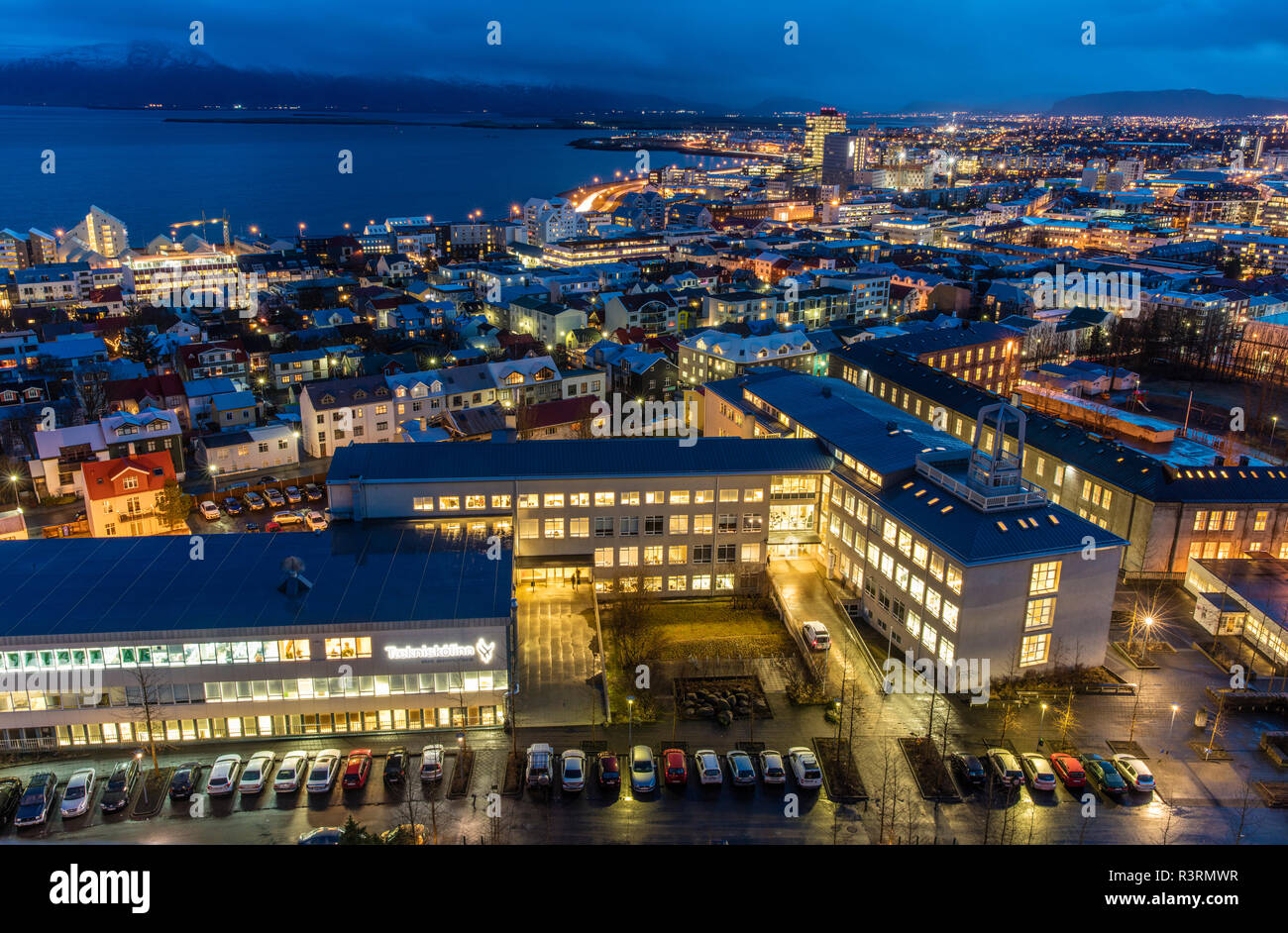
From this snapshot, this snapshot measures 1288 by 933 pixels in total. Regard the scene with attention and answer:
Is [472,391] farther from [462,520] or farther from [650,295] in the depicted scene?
[650,295]

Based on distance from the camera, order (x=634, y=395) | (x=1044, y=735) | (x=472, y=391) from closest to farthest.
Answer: (x=1044, y=735), (x=472, y=391), (x=634, y=395)

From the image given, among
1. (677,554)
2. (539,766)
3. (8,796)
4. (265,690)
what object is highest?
(677,554)

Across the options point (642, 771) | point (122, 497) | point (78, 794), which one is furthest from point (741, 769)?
point (122, 497)

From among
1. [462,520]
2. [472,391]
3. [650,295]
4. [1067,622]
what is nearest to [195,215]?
[650,295]

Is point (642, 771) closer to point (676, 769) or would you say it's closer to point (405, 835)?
point (676, 769)

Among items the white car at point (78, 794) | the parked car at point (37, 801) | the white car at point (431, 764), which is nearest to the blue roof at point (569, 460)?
the white car at point (431, 764)

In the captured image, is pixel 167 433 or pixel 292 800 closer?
pixel 292 800
